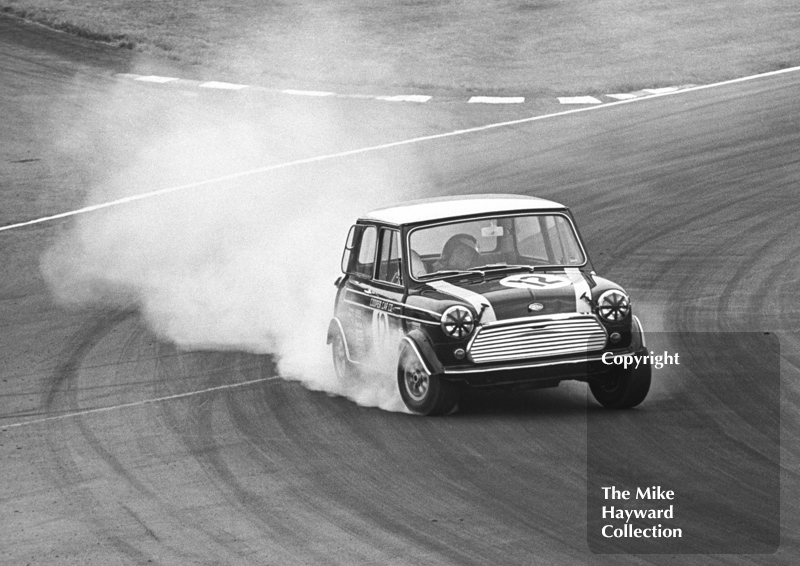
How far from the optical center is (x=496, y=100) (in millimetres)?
24672

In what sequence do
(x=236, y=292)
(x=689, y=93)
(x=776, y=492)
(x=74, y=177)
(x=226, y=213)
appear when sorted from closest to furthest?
(x=776, y=492), (x=236, y=292), (x=226, y=213), (x=74, y=177), (x=689, y=93)

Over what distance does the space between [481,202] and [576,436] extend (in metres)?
2.44

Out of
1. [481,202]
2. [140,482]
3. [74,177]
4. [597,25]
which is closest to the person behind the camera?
[140,482]

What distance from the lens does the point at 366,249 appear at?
10969 mm

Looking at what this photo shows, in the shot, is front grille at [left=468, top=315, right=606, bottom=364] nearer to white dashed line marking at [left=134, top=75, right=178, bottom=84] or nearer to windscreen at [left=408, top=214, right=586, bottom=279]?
windscreen at [left=408, top=214, right=586, bottom=279]

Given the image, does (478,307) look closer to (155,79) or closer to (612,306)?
(612,306)

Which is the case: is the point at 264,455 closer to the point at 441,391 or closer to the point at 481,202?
the point at 441,391

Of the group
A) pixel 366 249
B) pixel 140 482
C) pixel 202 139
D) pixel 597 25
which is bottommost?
pixel 140 482

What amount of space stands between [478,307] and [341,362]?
1.96m

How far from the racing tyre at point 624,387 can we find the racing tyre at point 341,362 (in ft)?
6.88

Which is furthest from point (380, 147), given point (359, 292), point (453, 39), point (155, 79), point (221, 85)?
point (359, 292)

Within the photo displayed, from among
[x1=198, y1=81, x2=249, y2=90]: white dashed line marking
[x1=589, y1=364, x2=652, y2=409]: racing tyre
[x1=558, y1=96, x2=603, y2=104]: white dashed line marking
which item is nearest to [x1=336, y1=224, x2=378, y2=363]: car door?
[x1=589, y1=364, x2=652, y2=409]: racing tyre

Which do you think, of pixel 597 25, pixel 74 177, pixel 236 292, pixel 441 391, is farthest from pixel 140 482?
pixel 597 25

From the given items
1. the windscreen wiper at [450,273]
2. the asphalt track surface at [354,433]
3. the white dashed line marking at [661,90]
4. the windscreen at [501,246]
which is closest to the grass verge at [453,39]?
the white dashed line marking at [661,90]
